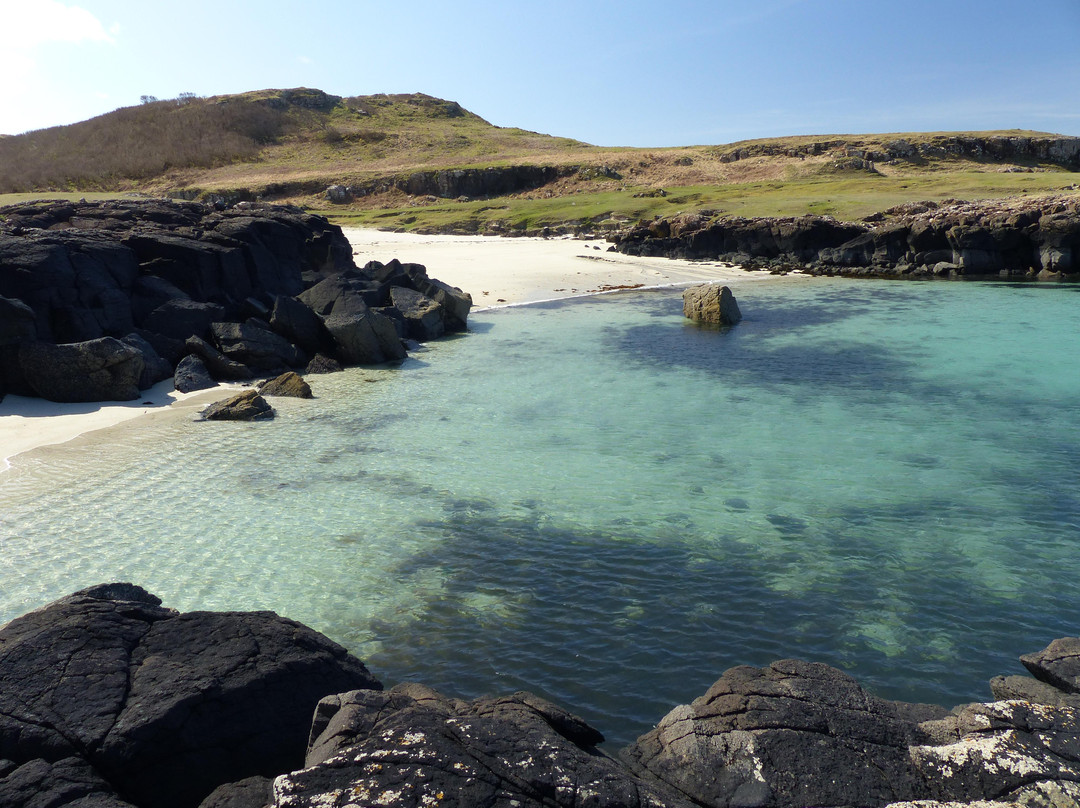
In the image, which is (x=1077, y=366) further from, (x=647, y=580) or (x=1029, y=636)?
(x=647, y=580)

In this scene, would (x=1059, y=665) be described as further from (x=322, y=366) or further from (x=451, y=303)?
(x=451, y=303)

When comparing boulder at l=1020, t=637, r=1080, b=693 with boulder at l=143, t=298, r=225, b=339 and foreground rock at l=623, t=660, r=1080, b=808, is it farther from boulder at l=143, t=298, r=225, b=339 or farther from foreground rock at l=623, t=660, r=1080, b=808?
boulder at l=143, t=298, r=225, b=339

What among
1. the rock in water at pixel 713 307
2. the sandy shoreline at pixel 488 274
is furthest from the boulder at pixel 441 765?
the rock in water at pixel 713 307

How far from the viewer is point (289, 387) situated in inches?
779

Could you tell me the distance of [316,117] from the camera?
5212 inches

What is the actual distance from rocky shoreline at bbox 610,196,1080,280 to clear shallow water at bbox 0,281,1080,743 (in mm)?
25423

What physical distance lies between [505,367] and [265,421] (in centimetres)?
783

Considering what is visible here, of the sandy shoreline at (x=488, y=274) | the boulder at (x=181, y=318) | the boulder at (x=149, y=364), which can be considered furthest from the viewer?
the boulder at (x=181, y=318)

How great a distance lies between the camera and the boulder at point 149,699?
17.9 ft

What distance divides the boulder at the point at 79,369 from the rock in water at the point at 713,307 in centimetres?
2035

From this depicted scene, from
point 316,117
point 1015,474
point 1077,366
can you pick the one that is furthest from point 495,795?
point 316,117

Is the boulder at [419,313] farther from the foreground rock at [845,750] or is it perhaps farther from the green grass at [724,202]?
the green grass at [724,202]

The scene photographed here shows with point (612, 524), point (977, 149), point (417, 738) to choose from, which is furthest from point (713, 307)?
point (977, 149)

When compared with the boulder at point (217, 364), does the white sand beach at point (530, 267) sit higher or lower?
higher
